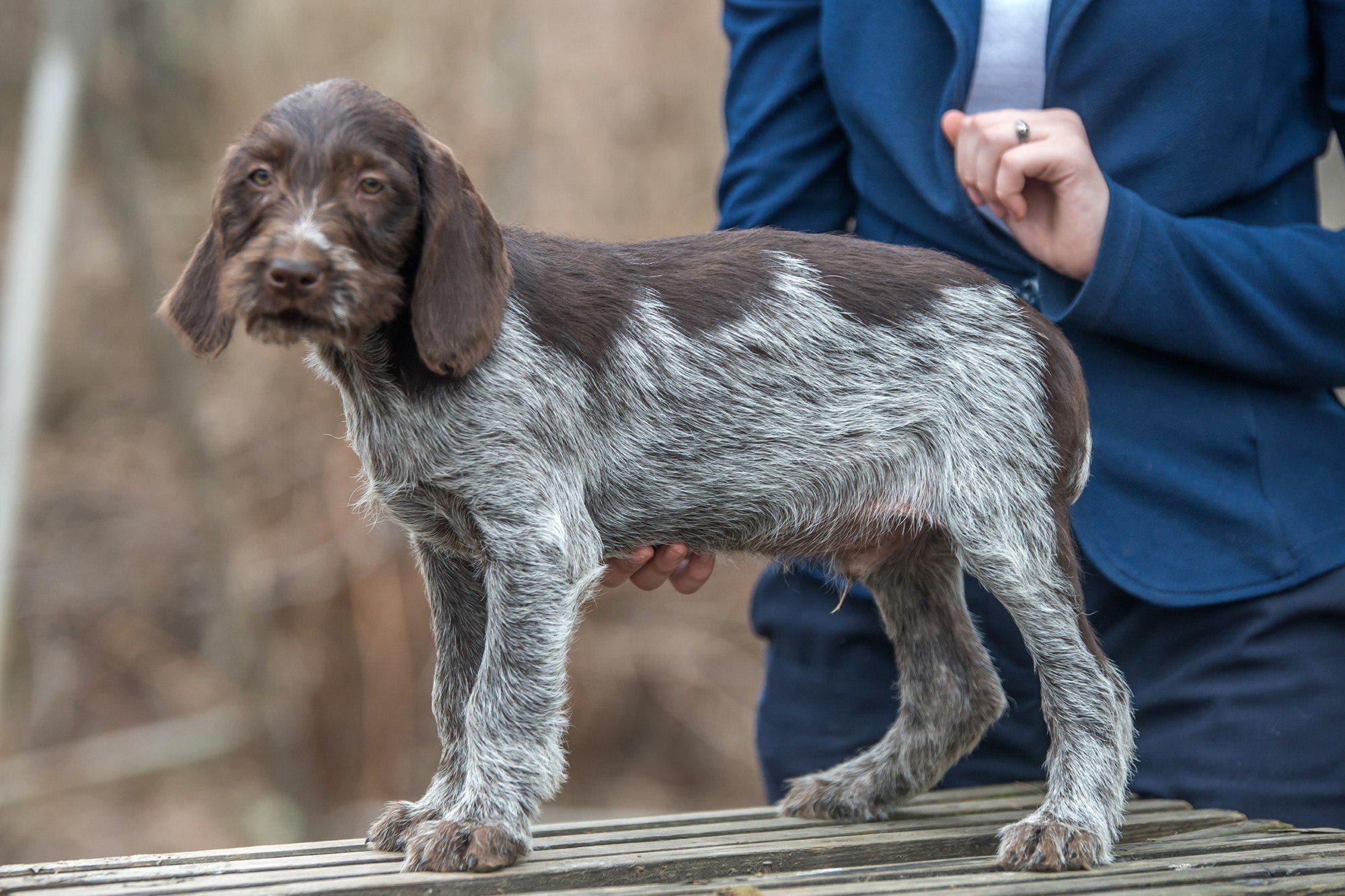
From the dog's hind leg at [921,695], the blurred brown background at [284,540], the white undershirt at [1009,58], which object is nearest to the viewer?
the dog's hind leg at [921,695]

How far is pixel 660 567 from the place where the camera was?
136 inches

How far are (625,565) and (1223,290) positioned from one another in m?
1.71

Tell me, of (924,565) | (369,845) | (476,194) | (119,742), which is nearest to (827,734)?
(924,565)

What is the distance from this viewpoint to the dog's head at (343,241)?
2.58m

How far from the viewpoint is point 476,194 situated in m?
2.88

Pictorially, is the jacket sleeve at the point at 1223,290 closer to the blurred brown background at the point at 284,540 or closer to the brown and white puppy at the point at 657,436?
the brown and white puppy at the point at 657,436

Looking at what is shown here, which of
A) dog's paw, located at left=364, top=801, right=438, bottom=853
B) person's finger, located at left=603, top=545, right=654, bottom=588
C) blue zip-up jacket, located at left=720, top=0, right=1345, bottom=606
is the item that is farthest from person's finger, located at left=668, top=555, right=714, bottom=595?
blue zip-up jacket, located at left=720, top=0, right=1345, bottom=606

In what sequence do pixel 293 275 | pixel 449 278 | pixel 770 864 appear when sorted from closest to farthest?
1. pixel 293 275
2. pixel 449 278
3. pixel 770 864

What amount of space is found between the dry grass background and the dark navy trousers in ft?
16.1

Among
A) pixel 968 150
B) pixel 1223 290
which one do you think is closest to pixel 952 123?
pixel 968 150

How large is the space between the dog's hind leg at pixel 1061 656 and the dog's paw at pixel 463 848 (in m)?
1.16

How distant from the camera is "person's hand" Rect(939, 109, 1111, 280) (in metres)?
3.32

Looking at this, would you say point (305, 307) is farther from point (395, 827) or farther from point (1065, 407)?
point (1065, 407)

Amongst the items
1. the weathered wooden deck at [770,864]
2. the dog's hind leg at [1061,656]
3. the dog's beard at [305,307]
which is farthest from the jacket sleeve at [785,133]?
the weathered wooden deck at [770,864]
